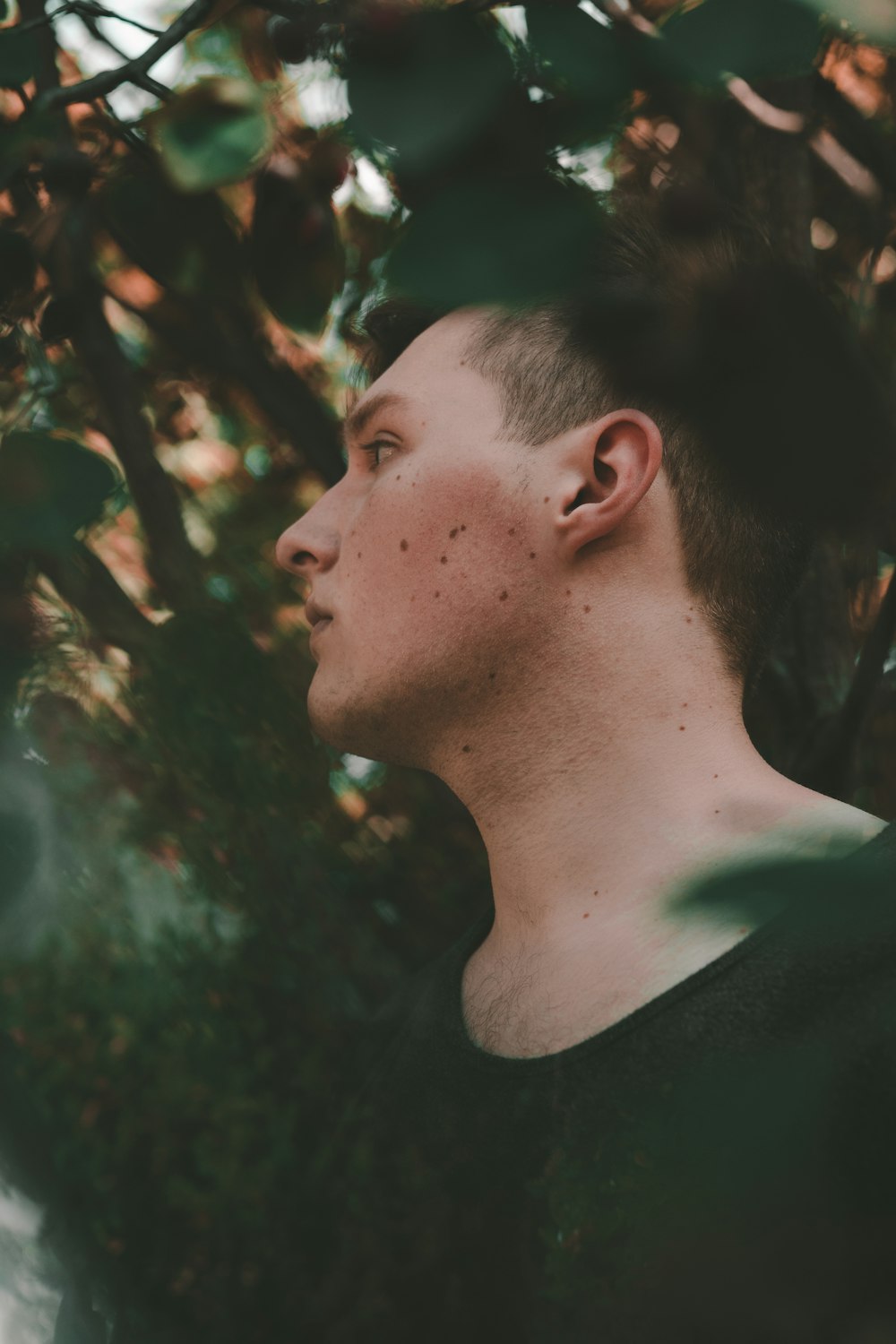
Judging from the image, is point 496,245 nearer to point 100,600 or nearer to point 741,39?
point 741,39

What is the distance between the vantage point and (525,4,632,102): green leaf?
0.92 metres

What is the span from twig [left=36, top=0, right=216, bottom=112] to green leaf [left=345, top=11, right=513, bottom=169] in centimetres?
49

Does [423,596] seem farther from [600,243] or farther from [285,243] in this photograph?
[600,243]

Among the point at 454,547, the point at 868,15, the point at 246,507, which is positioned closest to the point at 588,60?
the point at 868,15

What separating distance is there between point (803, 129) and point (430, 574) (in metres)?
1.01

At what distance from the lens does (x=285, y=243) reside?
1363 mm

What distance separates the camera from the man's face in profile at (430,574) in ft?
4.59

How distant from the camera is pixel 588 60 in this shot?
0.93 metres

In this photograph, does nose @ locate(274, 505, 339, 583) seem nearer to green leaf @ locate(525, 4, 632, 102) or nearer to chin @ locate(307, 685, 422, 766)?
chin @ locate(307, 685, 422, 766)

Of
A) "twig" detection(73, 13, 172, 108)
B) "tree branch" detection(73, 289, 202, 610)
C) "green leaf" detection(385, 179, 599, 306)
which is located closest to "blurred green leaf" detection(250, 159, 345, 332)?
"twig" detection(73, 13, 172, 108)

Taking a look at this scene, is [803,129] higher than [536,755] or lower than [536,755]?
higher

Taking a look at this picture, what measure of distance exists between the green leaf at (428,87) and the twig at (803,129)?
397mm

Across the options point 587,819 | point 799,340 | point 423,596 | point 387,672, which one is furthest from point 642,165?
point 799,340

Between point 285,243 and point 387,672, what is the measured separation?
52 centimetres
